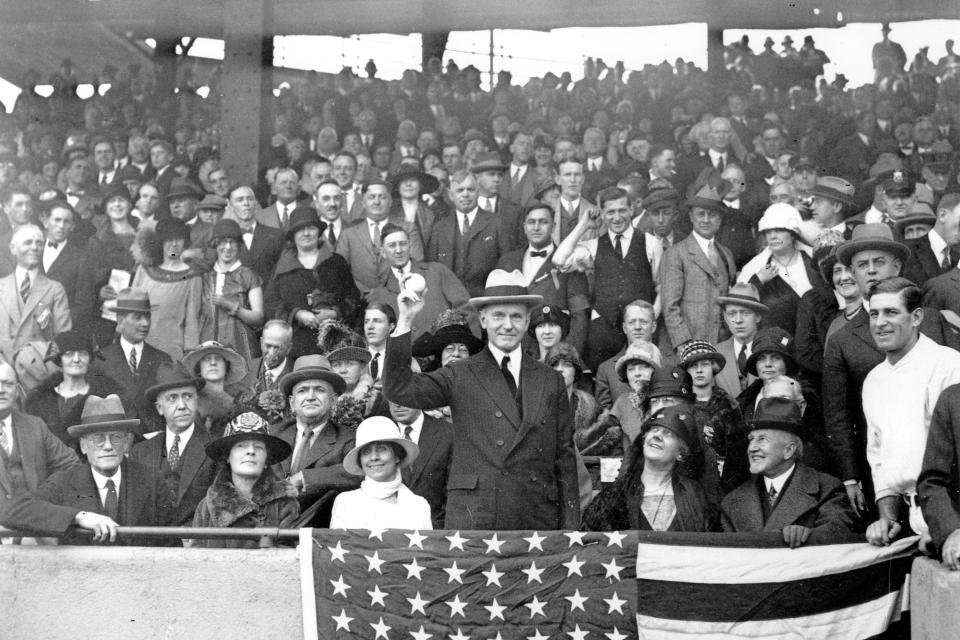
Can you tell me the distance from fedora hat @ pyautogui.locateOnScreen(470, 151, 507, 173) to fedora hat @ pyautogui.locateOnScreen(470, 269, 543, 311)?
10.7 ft

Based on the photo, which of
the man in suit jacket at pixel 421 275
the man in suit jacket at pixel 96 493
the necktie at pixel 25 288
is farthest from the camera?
the necktie at pixel 25 288

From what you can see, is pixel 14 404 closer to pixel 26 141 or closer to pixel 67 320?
pixel 67 320

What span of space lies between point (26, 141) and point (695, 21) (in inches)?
→ 238

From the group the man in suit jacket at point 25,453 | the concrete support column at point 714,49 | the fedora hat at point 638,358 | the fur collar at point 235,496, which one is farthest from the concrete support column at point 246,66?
the fur collar at point 235,496

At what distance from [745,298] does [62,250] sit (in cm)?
495

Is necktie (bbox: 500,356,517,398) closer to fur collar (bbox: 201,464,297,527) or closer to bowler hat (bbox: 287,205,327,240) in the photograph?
fur collar (bbox: 201,464,297,527)

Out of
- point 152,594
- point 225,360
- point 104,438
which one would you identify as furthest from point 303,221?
point 152,594

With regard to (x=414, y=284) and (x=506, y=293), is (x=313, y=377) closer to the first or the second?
(x=414, y=284)

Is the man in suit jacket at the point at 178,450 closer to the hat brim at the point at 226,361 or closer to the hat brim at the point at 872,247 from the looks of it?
the hat brim at the point at 226,361

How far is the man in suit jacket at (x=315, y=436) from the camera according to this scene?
8305 mm

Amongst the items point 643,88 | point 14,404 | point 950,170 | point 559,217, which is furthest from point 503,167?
point 14,404

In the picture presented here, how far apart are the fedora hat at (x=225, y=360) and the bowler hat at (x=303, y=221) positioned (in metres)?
1.47

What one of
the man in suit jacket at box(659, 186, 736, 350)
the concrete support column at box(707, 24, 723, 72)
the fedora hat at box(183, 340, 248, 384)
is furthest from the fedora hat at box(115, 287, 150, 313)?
the concrete support column at box(707, 24, 723, 72)

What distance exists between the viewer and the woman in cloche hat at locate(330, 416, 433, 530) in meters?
7.87
